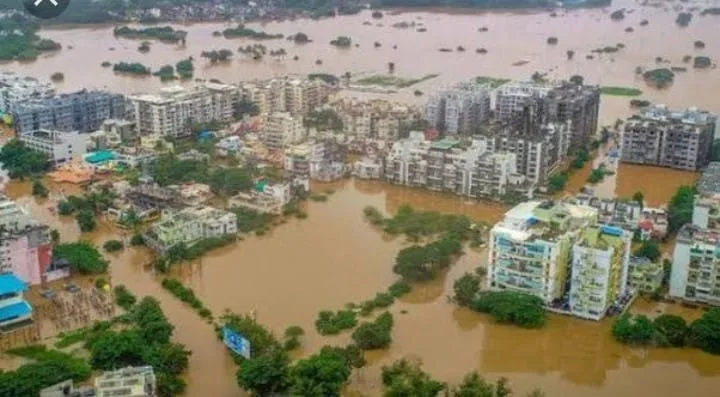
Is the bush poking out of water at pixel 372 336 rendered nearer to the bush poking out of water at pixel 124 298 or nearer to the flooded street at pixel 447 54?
the bush poking out of water at pixel 124 298

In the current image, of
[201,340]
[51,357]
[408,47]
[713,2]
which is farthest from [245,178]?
[713,2]

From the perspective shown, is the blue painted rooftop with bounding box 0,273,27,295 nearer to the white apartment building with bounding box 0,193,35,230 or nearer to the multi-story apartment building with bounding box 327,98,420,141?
the white apartment building with bounding box 0,193,35,230

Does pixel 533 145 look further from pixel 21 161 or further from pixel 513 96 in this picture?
pixel 21 161

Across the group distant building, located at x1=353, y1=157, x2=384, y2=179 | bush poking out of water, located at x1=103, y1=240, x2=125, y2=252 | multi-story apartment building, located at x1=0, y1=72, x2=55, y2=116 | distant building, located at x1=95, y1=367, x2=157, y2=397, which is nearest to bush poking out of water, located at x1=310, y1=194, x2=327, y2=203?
distant building, located at x1=353, y1=157, x2=384, y2=179

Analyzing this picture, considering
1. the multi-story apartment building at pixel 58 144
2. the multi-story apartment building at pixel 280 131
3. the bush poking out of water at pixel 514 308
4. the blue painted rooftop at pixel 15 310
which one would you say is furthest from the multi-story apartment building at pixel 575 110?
the blue painted rooftop at pixel 15 310

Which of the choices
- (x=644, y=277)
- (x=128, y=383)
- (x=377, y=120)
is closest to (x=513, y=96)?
(x=377, y=120)
